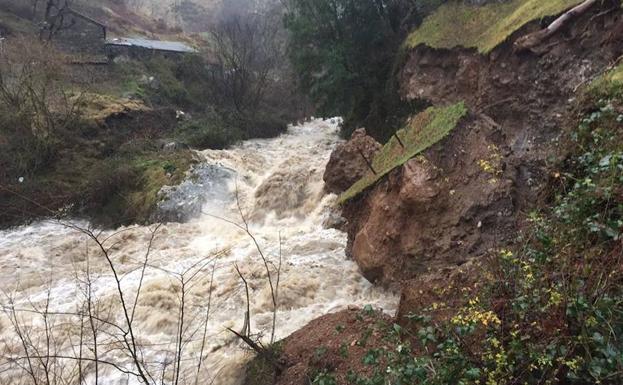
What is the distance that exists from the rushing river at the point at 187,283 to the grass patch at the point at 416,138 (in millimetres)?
1528

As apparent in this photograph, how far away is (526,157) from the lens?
652 cm

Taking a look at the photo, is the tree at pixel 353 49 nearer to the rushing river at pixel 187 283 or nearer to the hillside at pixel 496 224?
the hillside at pixel 496 224

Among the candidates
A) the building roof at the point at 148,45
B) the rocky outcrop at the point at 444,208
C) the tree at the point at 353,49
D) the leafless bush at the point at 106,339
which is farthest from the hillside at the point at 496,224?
the building roof at the point at 148,45

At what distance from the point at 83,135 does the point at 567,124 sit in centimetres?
1420

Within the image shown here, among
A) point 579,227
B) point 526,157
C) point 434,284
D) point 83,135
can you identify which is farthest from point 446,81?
point 83,135

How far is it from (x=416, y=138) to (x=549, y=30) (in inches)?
134

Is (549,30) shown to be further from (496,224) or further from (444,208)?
(496,224)

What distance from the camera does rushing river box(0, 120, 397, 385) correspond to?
5602 millimetres

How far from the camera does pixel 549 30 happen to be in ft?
27.8

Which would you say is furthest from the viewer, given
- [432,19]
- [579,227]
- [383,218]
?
[432,19]

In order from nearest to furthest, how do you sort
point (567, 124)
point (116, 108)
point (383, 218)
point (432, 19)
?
point (567, 124)
point (383, 218)
point (432, 19)
point (116, 108)

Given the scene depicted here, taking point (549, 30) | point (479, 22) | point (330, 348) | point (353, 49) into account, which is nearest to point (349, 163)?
point (549, 30)

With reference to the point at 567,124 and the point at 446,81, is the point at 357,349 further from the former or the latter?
the point at 446,81

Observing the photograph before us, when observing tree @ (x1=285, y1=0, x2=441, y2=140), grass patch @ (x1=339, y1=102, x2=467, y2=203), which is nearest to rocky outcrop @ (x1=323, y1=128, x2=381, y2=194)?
grass patch @ (x1=339, y1=102, x2=467, y2=203)
